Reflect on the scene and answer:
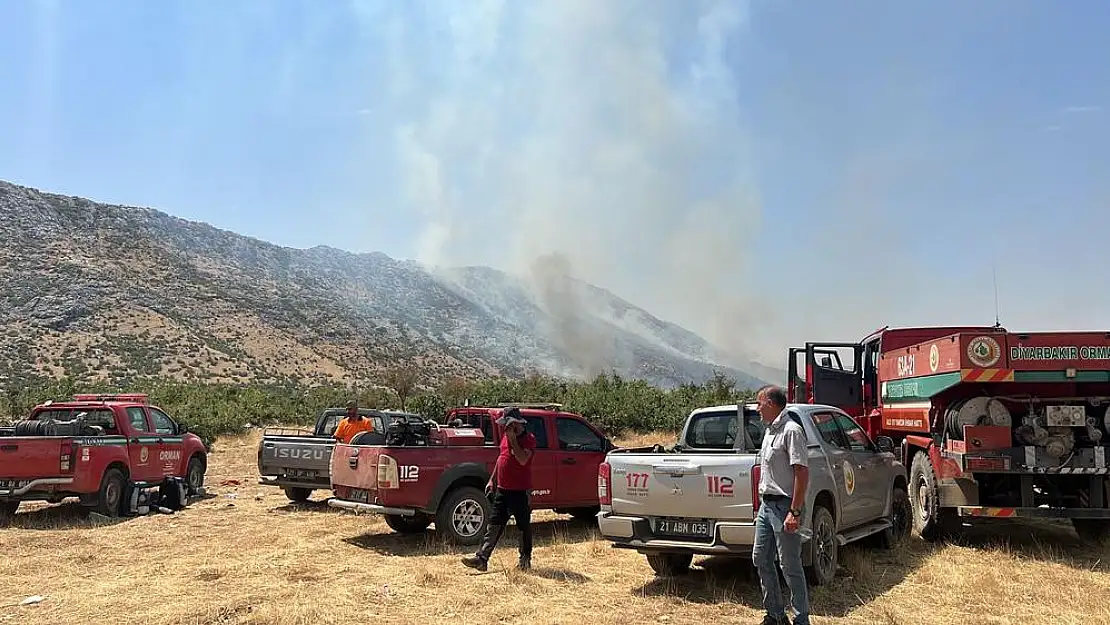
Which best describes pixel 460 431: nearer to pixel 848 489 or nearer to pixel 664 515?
pixel 664 515

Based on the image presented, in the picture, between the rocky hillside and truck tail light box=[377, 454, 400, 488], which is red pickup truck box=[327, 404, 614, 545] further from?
the rocky hillside

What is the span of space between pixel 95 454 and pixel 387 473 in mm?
5273

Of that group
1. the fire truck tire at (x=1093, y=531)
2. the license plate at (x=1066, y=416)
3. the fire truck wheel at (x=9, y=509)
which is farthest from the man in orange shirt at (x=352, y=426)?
the fire truck tire at (x=1093, y=531)

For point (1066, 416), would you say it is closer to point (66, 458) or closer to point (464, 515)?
point (464, 515)

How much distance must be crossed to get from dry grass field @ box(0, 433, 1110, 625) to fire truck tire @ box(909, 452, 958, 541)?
0.26 metres

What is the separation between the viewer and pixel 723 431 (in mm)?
8898

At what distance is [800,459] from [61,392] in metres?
35.6

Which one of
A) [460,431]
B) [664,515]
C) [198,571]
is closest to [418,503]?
[460,431]

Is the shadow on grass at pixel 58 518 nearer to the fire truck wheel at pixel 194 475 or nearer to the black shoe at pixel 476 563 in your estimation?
the fire truck wheel at pixel 194 475

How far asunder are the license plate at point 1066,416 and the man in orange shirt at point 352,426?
9317 millimetres

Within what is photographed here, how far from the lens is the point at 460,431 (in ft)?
36.0

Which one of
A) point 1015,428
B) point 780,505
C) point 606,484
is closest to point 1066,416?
point 1015,428

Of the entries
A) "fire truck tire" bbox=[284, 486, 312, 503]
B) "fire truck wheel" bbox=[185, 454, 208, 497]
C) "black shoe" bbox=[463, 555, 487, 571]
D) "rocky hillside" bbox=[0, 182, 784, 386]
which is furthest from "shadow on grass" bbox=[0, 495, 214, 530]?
"rocky hillside" bbox=[0, 182, 784, 386]

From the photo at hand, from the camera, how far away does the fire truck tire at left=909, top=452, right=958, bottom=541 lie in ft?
33.8
